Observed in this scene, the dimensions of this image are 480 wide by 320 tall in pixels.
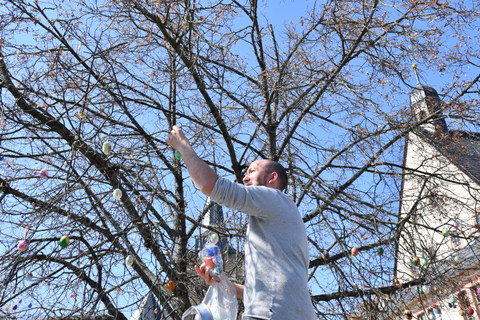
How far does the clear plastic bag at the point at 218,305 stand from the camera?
219 cm

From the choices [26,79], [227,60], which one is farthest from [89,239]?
[227,60]

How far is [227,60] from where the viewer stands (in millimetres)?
5938

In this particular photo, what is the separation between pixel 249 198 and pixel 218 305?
559 mm

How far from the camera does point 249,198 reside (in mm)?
2088

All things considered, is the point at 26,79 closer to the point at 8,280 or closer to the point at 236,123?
the point at 8,280

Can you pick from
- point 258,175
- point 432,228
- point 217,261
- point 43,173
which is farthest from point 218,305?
point 432,228

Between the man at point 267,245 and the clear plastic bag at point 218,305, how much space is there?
17cm

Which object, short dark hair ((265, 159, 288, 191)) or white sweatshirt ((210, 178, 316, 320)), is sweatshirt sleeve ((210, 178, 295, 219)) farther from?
short dark hair ((265, 159, 288, 191))

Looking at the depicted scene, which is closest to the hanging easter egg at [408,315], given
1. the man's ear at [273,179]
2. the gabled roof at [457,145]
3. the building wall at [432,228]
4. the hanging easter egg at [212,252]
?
the building wall at [432,228]

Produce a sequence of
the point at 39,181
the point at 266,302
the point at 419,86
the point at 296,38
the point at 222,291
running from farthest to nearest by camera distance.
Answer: the point at 296,38 < the point at 419,86 < the point at 39,181 < the point at 222,291 < the point at 266,302

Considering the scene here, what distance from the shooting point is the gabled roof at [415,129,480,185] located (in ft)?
19.8

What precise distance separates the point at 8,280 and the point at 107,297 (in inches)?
43.3

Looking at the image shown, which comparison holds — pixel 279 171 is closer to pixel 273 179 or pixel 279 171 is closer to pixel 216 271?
pixel 273 179

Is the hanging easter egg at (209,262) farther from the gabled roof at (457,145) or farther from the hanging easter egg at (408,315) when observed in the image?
the gabled roof at (457,145)
